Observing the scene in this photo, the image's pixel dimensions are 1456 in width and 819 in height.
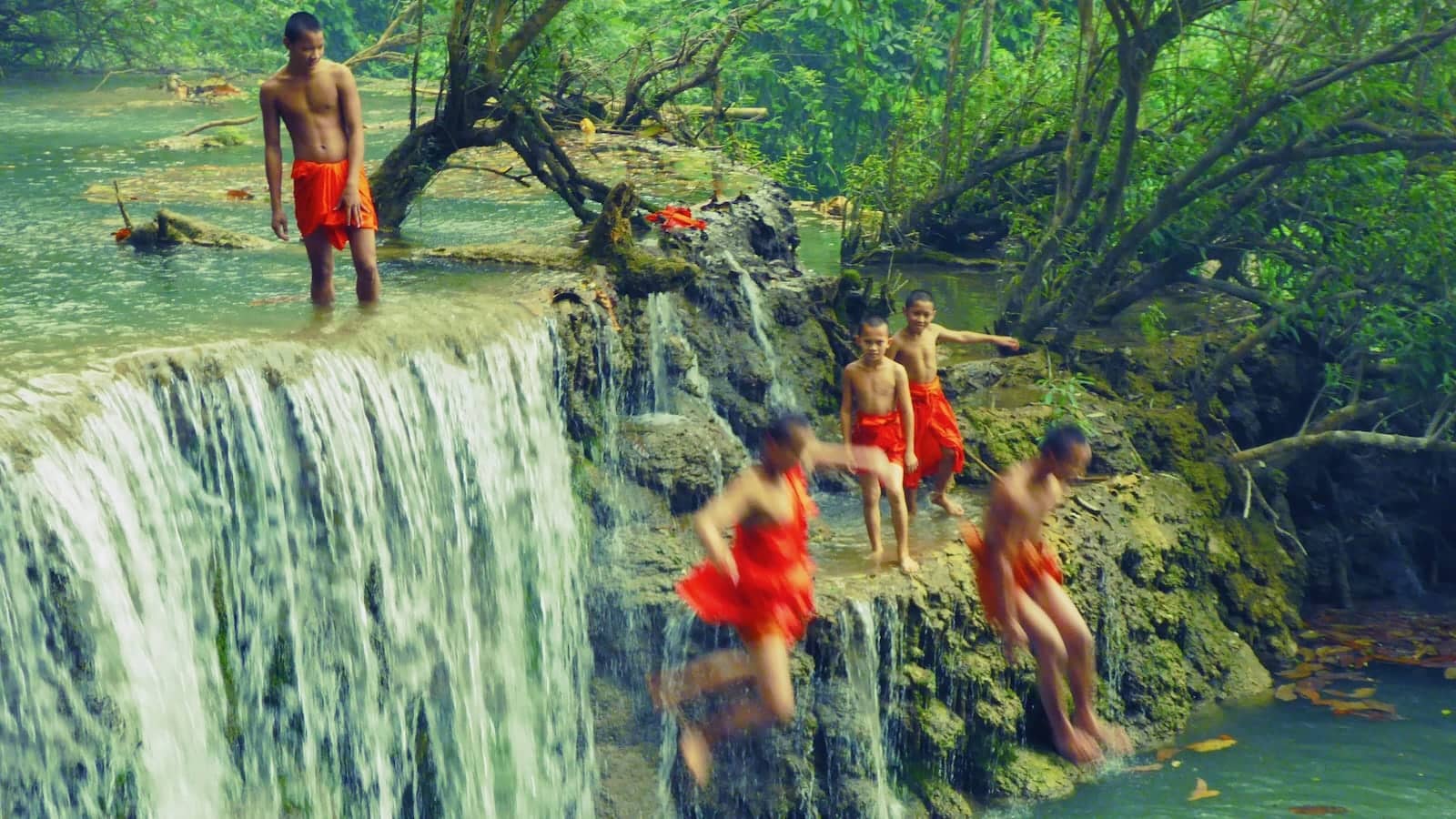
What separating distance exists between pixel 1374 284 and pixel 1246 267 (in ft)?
10.2

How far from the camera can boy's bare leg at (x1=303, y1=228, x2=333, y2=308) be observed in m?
9.05

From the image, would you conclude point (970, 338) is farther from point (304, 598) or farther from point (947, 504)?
point (304, 598)

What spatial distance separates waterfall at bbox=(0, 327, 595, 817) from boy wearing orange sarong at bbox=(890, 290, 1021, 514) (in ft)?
6.86

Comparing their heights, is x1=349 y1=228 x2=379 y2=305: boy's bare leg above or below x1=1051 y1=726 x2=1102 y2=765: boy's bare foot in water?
above

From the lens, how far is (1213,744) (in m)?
10.6

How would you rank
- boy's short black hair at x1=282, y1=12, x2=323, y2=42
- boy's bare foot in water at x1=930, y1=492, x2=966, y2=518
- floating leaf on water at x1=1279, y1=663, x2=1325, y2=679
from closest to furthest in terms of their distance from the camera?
boy's short black hair at x1=282, y1=12, x2=323, y2=42, boy's bare foot in water at x1=930, y1=492, x2=966, y2=518, floating leaf on water at x1=1279, y1=663, x2=1325, y2=679

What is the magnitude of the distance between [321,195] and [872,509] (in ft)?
11.2

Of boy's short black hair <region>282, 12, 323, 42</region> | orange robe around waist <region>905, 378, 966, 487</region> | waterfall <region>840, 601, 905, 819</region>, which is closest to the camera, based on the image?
boy's short black hair <region>282, 12, 323, 42</region>

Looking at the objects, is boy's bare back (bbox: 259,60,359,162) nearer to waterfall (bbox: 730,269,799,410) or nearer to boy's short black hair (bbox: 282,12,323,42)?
boy's short black hair (bbox: 282,12,323,42)

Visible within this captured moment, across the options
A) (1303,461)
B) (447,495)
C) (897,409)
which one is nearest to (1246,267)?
(1303,461)

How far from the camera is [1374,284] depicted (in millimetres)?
12453

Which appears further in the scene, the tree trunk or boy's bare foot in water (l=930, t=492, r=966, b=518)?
the tree trunk

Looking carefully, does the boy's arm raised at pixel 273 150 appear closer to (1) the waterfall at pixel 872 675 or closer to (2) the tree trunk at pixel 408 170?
(2) the tree trunk at pixel 408 170

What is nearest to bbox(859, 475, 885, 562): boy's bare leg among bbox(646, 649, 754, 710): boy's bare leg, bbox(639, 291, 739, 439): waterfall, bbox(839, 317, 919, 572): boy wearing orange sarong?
bbox(839, 317, 919, 572): boy wearing orange sarong
